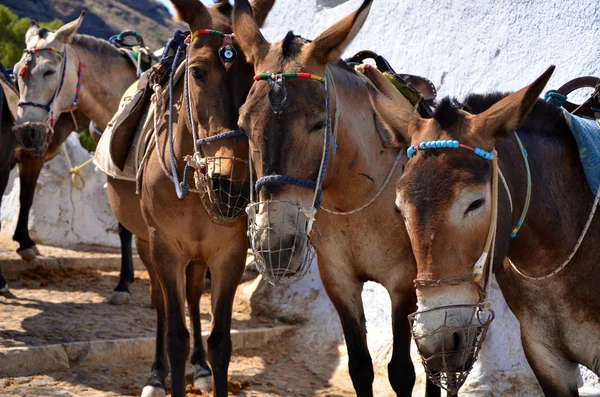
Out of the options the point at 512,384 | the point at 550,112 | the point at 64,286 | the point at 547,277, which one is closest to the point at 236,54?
the point at 550,112

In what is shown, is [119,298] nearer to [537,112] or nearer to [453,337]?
[537,112]

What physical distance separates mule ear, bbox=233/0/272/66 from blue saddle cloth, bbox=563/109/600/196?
142cm

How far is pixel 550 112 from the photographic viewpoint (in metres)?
3.14

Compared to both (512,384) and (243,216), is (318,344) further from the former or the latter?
(243,216)

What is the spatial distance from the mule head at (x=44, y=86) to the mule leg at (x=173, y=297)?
7.98ft

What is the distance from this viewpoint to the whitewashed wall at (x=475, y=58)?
488 cm

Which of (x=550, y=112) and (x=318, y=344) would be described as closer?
(x=550, y=112)

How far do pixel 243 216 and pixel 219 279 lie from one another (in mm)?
473

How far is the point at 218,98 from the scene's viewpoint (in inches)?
142

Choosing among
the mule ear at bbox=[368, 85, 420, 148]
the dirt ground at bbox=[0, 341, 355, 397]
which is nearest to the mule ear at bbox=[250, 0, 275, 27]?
the mule ear at bbox=[368, 85, 420, 148]

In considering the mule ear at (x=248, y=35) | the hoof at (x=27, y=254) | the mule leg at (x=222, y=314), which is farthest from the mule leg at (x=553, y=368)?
the hoof at (x=27, y=254)

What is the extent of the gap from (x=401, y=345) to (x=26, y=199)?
17.4 feet

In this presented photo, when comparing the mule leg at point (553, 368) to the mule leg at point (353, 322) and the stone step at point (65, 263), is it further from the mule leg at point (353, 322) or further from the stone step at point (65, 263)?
the stone step at point (65, 263)

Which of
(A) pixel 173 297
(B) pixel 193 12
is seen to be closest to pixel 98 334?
(A) pixel 173 297
